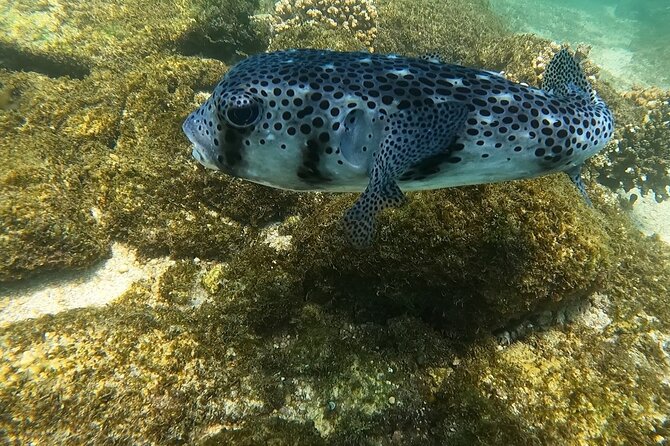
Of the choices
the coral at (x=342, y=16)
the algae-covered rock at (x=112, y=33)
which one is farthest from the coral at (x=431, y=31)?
the algae-covered rock at (x=112, y=33)

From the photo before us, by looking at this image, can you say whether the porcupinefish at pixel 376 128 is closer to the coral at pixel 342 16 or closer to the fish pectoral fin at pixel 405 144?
the fish pectoral fin at pixel 405 144

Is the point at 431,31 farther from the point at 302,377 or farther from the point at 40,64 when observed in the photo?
the point at 302,377

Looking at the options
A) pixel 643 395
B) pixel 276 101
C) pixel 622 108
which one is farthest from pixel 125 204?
pixel 622 108

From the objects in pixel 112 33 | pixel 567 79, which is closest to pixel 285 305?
pixel 567 79

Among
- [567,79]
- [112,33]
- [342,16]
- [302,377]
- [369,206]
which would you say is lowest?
[302,377]

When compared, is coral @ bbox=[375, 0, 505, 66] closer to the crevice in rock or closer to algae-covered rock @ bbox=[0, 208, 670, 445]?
the crevice in rock
